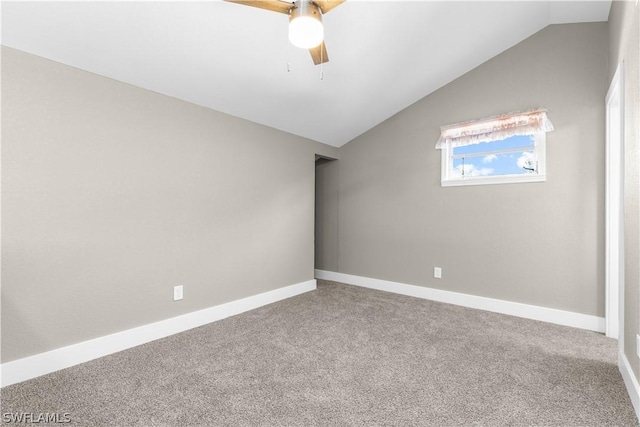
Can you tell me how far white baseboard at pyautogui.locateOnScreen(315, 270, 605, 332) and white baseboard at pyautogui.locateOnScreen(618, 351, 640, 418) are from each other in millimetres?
884

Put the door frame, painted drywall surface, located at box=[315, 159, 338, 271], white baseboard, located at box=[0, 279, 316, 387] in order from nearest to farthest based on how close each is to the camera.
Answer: white baseboard, located at box=[0, 279, 316, 387] < the door frame < painted drywall surface, located at box=[315, 159, 338, 271]

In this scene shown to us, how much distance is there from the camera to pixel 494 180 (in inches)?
127

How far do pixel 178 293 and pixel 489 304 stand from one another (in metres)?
3.18

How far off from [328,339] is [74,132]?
2440 mm

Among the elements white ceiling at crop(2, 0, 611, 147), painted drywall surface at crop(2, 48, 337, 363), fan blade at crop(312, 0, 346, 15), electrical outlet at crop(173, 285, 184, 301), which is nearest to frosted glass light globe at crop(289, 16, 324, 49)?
fan blade at crop(312, 0, 346, 15)

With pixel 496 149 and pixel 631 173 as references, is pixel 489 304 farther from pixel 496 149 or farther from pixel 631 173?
pixel 631 173

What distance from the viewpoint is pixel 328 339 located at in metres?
2.47

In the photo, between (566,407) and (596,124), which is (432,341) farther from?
(596,124)

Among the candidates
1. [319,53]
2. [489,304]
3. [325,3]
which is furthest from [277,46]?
[489,304]

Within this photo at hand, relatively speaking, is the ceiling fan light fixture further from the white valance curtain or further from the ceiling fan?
the white valance curtain

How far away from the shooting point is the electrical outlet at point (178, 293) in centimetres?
263

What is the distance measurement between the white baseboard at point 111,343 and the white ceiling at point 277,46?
1961mm

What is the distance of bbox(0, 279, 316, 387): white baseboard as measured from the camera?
1852 millimetres

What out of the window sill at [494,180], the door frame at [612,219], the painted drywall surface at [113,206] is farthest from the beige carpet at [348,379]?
the window sill at [494,180]
